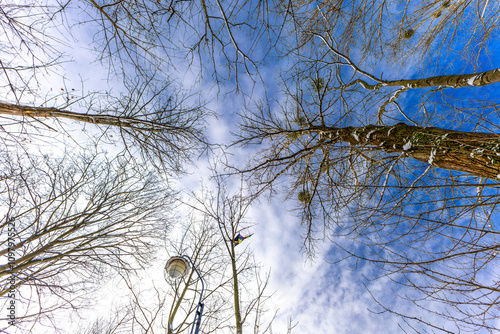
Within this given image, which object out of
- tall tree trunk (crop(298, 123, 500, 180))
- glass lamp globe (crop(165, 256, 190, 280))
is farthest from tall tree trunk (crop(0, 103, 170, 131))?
tall tree trunk (crop(298, 123, 500, 180))

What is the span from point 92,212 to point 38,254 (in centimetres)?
129

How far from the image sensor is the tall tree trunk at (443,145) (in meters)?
2.38

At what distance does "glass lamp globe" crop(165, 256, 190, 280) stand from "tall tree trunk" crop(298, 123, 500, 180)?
3608 mm

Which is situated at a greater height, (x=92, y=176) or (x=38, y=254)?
(x=92, y=176)

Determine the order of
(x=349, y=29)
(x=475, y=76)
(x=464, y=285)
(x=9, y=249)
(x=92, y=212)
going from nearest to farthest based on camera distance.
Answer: (x=464, y=285) → (x=475, y=76) → (x=349, y=29) → (x=9, y=249) → (x=92, y=212)

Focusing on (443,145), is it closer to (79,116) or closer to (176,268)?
(176,268)

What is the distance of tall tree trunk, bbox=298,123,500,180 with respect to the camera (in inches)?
93.7

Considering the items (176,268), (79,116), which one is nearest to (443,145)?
(176,268)

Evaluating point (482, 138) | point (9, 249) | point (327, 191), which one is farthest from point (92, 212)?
point (482, 138)

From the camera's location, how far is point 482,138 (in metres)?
2.24

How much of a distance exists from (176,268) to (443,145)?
14.9 feet

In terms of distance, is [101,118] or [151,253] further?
[151,253]

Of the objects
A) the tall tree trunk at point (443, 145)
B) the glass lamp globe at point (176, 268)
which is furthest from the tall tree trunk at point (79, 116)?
the tall tree trunk at point (443, 145)

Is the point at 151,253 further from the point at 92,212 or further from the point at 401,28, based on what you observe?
the point at 401,28
